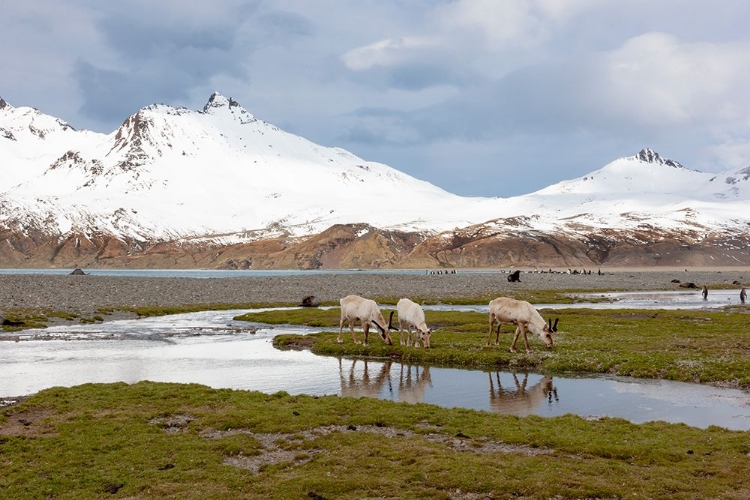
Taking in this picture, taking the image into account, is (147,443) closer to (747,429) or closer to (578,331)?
(747,429)

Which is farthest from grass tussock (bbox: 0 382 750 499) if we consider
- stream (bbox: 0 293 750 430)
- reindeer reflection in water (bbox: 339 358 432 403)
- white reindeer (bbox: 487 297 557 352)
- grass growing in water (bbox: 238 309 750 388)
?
white reindeer (bbox: 487 297 557 352)

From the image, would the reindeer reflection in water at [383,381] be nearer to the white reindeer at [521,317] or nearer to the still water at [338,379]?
the still water at [338,379]

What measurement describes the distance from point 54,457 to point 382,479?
9.27 m

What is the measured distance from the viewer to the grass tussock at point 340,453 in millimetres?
14516

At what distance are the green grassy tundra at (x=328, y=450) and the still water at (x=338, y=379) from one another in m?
2.80

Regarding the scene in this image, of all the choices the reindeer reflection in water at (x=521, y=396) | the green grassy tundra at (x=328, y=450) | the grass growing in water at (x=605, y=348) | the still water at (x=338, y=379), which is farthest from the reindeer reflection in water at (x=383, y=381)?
the reindeer reflection in water at (x=521, y=396)

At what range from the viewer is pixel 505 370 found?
3262 cm

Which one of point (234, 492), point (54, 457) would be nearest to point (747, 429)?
point (234, 492)

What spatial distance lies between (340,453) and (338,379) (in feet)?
43.2

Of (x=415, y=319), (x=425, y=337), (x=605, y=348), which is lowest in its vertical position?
(x=605, y=348)

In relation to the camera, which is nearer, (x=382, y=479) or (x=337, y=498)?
(x=337, y=498)

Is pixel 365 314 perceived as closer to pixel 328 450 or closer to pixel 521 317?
pixel 521 317

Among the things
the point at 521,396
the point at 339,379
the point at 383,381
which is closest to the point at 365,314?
the point at 339,379

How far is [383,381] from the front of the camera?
29938mm
